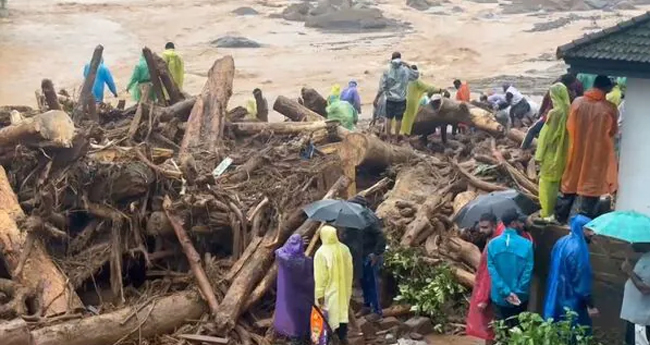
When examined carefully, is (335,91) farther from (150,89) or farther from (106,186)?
(106,186)

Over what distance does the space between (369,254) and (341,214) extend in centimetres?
60

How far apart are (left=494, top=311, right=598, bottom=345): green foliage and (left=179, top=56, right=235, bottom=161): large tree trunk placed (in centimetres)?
587

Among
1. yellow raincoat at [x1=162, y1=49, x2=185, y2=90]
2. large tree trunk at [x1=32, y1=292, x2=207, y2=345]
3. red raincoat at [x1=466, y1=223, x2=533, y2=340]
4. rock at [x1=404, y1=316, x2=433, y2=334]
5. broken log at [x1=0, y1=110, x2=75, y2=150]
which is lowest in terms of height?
rock at [x1=404, y1=316, x2=433, y2=334]

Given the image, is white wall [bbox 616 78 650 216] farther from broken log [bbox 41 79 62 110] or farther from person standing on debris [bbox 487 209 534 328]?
broken log [bbox 41 79 62 110]

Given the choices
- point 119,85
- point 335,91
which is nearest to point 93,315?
point 335,91

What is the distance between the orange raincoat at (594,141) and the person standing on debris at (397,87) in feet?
21.7

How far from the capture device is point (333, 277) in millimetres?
9633

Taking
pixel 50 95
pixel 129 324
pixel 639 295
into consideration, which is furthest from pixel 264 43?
pixel 639 295

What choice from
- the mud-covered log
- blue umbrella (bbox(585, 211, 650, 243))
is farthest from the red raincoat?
the mud-covered log

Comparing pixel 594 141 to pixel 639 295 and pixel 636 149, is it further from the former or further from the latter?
pixel 639 295

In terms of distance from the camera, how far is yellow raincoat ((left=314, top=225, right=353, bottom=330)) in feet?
31.5

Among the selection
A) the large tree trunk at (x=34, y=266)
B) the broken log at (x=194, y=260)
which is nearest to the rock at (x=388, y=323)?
the broken log at (x=194, y=260)

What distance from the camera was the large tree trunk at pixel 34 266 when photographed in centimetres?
1048

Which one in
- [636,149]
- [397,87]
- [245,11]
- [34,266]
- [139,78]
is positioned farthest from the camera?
[245,11]
